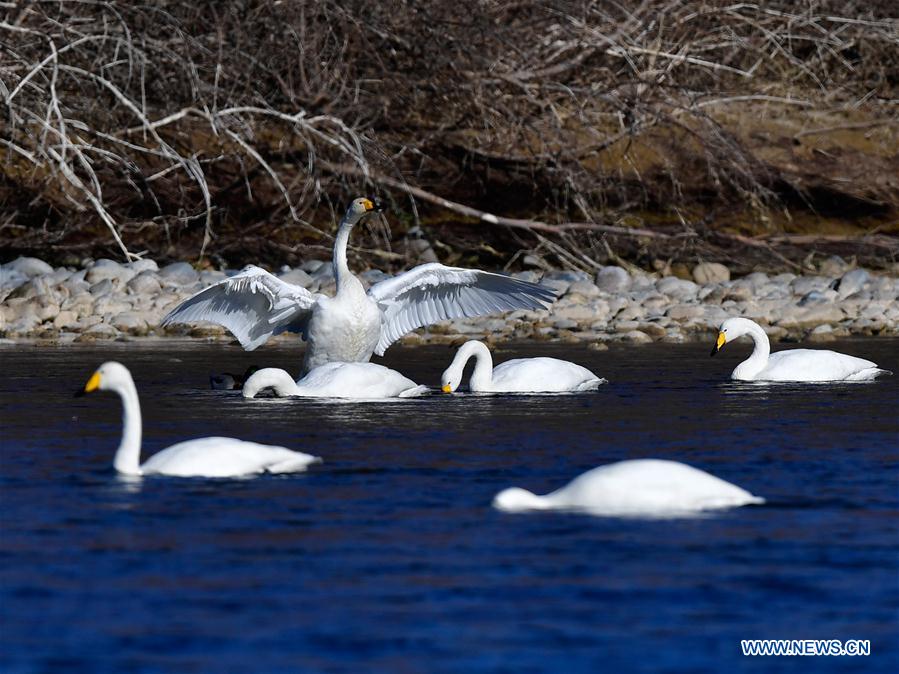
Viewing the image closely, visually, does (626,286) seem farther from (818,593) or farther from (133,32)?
(818,593)

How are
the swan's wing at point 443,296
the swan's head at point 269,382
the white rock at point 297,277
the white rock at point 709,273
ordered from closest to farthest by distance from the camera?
the swan's head at point 269,382 < the swan's wing at point 443,296 < the white rock at point 297,277 < the white rock at point 709,273

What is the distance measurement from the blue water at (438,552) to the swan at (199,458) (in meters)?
0.11

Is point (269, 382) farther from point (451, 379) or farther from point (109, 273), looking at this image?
point (109, 273)

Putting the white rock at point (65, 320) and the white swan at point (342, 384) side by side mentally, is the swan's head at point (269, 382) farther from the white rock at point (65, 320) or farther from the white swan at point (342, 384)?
the white rock at point (65, 320)

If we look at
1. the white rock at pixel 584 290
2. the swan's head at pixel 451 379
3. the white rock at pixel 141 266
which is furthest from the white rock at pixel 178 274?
the swan's head at pixel 451 379

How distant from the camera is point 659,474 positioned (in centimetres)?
705

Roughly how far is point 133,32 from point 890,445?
1209cm

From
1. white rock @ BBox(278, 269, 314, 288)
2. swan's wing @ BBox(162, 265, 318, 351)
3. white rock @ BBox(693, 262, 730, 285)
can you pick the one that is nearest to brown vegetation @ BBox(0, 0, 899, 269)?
white rock @ BBox(693, 262, 730, 285)

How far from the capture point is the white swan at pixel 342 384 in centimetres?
1174

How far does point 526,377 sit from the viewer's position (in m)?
12.2

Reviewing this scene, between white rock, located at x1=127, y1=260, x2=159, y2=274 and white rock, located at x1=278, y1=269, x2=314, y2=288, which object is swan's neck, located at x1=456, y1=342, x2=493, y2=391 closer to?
white rock, located at x1=278, y1=269, x2=314, y2=288

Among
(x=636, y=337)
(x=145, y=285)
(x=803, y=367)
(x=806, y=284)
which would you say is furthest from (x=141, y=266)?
(x=803, y=367)

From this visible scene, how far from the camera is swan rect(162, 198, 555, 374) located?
12844 mm

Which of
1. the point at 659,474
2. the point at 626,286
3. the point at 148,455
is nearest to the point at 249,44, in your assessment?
the point at 626,286
